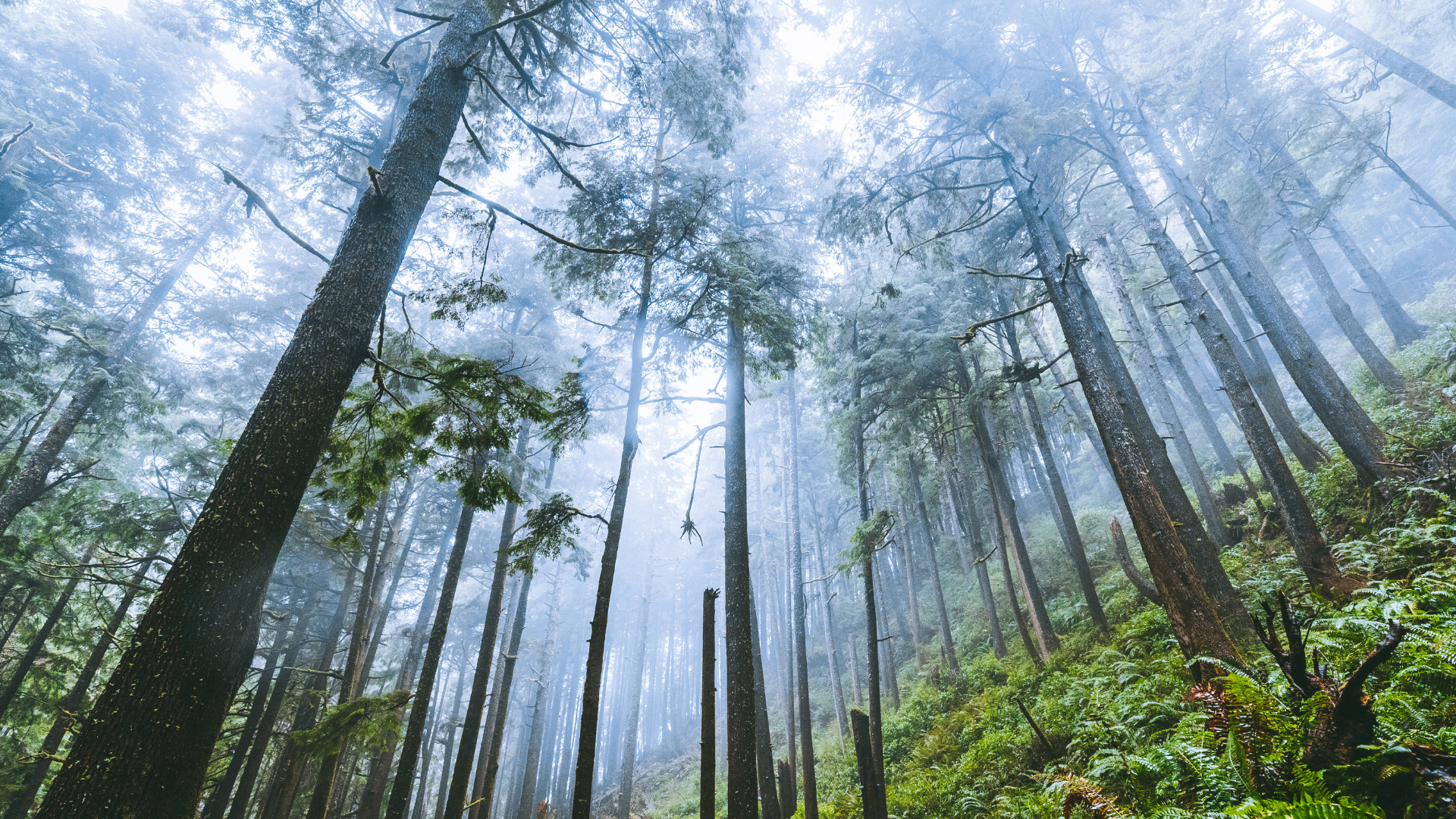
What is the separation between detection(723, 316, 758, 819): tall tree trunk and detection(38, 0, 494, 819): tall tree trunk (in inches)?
199

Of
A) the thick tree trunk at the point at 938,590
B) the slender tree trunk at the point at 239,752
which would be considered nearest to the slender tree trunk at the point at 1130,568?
the thick tree trunk at the point at 938,590

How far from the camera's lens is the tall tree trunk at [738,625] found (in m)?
6.45

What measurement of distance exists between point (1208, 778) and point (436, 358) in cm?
841

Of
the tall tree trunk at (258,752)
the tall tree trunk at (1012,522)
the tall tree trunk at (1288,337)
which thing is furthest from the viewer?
the tall tree trunk at (1012,522)

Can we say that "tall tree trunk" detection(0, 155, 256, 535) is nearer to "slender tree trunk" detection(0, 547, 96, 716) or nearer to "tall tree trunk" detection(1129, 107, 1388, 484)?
"slender tree trunk" detection(0, 547, 96, 716)

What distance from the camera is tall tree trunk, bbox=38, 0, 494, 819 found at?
2.32 m

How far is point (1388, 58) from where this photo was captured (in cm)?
1148

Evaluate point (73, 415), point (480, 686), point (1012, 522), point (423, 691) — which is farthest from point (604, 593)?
point (73, 415)

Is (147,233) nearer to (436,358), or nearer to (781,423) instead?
(436,358)

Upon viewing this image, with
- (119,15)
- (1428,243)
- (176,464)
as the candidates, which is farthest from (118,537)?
(1428,243)

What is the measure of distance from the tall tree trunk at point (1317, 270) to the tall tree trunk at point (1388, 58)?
247 centimetres

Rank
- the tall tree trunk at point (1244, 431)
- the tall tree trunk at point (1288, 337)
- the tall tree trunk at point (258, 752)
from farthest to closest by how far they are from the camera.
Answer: the tall tree trunk at point (258, 752) < the tall tree trunk at point (1288, 337) < the tall tree trunk at point (1244, 431)

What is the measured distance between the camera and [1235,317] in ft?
50.5

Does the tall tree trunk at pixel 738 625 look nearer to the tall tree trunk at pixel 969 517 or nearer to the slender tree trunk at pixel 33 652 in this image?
the tall tree trunk at pixel 969 517
